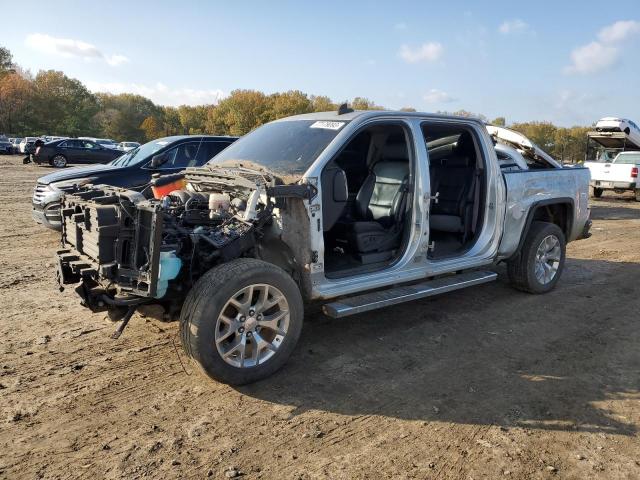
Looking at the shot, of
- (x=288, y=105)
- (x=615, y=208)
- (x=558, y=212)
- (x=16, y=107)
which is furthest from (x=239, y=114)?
(x=558, y=212)

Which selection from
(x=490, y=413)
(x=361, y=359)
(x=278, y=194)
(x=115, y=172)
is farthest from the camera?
(x=115, y=172)

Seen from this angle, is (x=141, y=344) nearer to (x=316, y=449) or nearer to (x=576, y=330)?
(x=316, y=449)

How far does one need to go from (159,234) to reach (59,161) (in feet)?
84.1

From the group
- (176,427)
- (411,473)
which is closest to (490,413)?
(411,473)

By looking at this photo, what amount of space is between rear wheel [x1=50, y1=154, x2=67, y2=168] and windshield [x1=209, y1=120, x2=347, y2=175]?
2378 cm

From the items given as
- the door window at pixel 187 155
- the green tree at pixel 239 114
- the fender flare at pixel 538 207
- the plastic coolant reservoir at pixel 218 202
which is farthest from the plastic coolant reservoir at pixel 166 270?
the green tree at pixel 239 114

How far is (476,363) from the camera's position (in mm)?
4016

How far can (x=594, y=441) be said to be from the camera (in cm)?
299

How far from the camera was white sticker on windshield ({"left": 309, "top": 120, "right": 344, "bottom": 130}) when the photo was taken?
14.1 feet

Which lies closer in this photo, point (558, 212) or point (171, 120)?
point (558, 212)

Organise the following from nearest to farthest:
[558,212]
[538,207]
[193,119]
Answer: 1. [538,207]
2. [558,212]
3. [193,119]

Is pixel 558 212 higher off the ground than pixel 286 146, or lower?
lower

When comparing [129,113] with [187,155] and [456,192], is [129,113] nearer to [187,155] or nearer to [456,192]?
[187,155]

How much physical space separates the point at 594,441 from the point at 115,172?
24.4 feet
